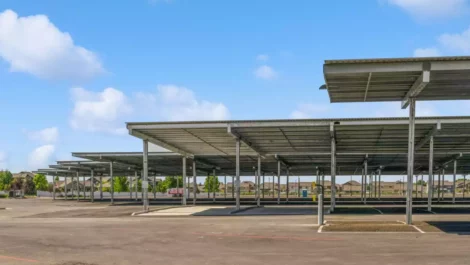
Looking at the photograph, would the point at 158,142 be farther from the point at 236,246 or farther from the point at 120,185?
the point at 120,185

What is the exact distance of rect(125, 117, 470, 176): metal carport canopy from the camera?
3284 centimetres

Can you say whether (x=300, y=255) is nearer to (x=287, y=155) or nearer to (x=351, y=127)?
(x=351, y=127)

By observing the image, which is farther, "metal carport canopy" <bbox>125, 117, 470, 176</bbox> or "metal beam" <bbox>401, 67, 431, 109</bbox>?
"metal carport canopy" <bbox>125, 117, 470, 176</bbox>

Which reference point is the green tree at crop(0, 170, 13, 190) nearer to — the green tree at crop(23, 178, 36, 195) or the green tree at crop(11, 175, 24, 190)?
the green tree at crop(11, 175, 24, 190)

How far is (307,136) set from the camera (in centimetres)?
3828

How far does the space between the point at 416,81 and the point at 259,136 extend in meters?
17.7

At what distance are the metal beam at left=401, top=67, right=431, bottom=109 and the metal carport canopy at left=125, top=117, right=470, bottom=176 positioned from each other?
707 cm

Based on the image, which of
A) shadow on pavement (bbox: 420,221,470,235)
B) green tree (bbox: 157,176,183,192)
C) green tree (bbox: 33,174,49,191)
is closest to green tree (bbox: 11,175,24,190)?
green tree (bbox: 33,174,49,191)

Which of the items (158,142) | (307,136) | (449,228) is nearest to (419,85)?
(449,228)

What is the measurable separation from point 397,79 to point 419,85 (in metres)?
1.04

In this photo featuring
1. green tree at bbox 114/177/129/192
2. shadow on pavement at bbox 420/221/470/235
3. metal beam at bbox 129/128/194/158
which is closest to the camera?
shadow on pavement at bbox 420/221/470/235

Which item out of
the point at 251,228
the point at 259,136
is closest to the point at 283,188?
the point at 259,136

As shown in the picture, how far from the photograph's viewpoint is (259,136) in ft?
125

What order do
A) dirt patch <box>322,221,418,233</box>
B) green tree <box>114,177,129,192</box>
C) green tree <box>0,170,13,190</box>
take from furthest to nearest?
green tree <box>114,177,129,192</box>
green tree <box>0,170,13,190</box>
dirt patch <box>322,221,418,233</box>
